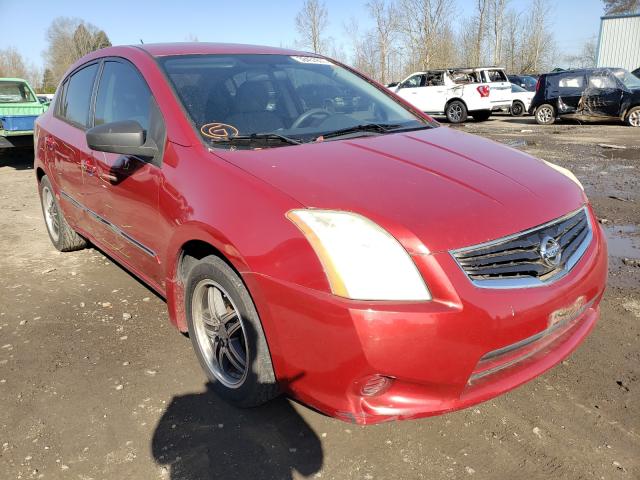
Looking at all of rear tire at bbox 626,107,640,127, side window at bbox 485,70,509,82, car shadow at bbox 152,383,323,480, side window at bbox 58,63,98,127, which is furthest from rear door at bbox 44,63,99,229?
side window at bbox 485,70,509,82

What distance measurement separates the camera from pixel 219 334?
2551mm

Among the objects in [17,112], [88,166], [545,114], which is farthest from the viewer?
[545,114]

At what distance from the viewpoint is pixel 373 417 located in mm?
1885

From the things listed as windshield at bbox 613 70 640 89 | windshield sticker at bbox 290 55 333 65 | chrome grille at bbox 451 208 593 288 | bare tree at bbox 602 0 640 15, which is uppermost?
bare tree at bbox 602 0 640 15

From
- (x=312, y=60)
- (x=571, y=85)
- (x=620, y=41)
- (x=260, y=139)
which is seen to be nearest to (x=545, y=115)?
(x=571, y=85)

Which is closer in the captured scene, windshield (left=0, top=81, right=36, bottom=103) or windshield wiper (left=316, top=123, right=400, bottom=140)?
windshield wiper (left=316, top=123, right=400, bottom=140)

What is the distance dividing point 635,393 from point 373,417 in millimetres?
1443

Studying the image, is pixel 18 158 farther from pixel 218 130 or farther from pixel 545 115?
pixel 545 115

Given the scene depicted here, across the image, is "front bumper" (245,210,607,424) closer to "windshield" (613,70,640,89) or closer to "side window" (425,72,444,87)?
"windshield" (613,70,640,89)

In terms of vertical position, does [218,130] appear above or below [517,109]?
above

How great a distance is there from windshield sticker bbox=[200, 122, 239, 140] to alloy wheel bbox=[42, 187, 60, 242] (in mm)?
2778

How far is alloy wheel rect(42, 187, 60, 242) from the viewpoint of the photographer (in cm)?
479

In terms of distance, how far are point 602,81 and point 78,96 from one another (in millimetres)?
14930

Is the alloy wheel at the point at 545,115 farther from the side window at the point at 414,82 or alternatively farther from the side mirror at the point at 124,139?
the side mirror at the point at 124,139
